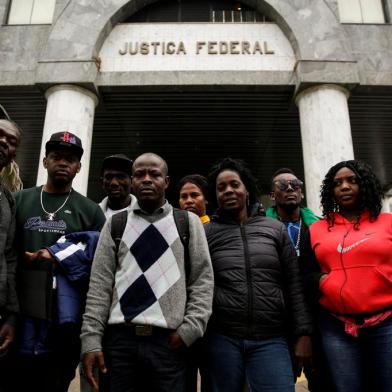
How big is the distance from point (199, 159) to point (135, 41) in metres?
4.95

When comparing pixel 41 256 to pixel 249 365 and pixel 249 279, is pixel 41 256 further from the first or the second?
pixel 249 365

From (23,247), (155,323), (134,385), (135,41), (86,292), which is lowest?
(134,385)

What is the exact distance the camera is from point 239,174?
3.18m

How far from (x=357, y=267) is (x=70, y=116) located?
731 cm

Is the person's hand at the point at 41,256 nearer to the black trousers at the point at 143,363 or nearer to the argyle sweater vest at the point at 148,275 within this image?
the argyle sweater vest at the point at 148,275

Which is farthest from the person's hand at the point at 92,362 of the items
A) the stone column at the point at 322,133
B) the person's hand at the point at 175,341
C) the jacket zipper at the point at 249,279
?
the stone column at the point at 322,133

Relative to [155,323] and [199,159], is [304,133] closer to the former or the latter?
[199,159]

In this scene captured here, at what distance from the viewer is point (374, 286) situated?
2.58m

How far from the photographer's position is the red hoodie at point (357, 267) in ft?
8.47

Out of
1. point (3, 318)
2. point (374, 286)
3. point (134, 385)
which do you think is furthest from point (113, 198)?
point (374, 286)

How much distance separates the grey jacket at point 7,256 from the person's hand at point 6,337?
10cm

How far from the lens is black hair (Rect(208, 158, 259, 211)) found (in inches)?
127


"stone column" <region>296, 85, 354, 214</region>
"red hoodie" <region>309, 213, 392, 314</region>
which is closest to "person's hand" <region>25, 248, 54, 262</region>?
"red hoodie" <region>309, 213, 392, 314</region>

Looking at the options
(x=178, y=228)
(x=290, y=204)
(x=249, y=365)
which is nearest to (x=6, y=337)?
(x=178, y=228)
